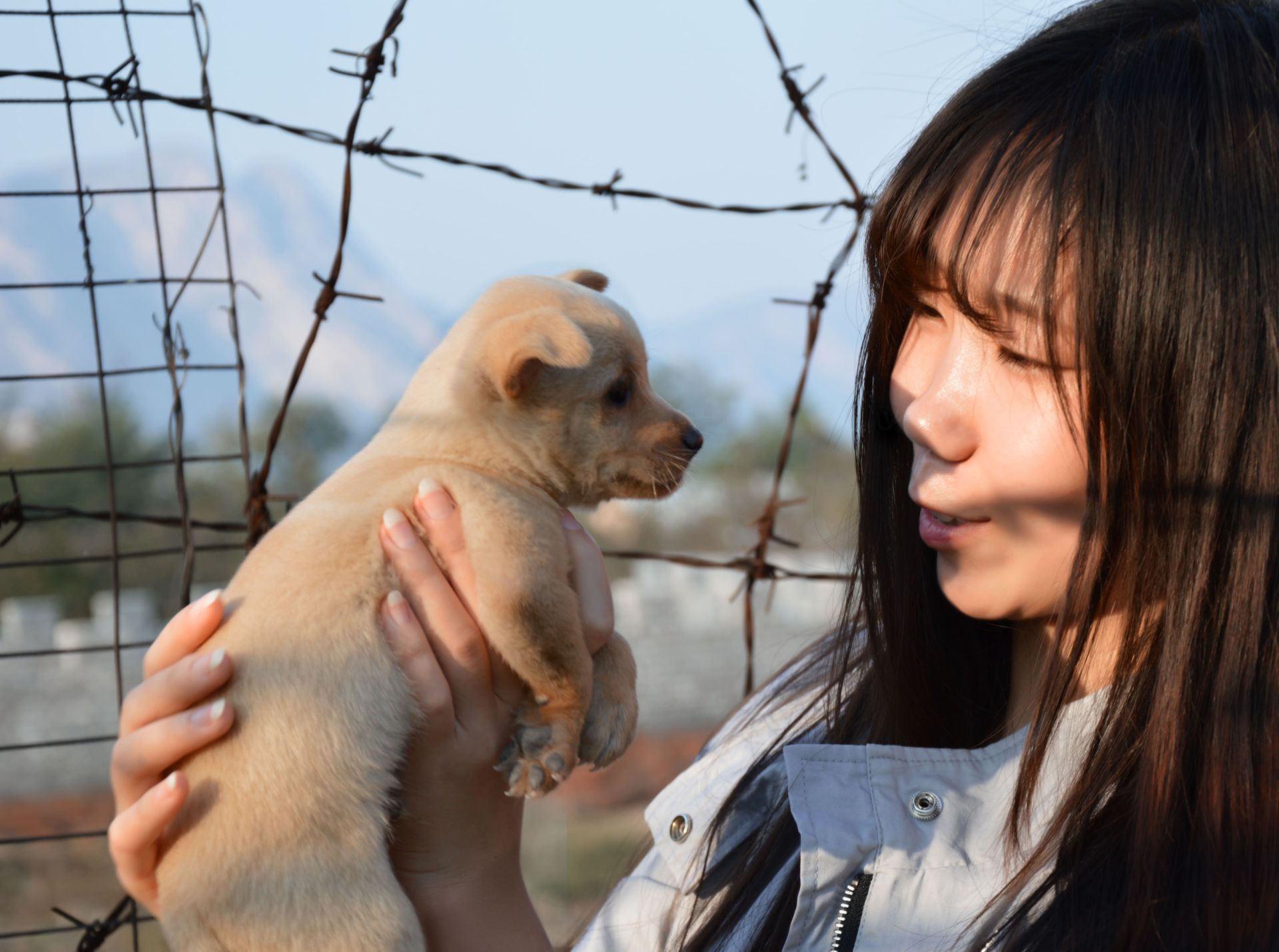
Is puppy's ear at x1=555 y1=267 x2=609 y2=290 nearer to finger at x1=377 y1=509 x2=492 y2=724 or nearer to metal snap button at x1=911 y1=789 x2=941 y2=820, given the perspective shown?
finger at x1=377 y1=509 x2=492 y2=724

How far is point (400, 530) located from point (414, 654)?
221 millimetres

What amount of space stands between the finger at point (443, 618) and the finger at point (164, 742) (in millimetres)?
366

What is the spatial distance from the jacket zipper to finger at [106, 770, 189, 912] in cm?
107

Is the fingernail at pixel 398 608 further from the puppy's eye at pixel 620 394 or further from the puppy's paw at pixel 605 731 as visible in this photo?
the puppy's eye at pixel 620 394

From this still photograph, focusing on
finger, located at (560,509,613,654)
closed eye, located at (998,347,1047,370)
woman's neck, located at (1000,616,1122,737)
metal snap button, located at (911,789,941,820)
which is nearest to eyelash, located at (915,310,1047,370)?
closed eye, located at (998,347,1047,370)

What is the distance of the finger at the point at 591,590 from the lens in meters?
2.10

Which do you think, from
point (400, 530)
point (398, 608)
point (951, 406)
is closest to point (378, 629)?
point (398, 608)

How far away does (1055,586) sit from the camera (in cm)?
185

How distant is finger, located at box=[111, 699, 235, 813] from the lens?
1.74 meters

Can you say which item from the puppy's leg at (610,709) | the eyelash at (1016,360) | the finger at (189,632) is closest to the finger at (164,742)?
the finger at (189,632)

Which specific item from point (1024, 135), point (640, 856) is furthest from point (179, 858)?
point (1024, 135)

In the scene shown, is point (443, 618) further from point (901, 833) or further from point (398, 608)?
point (901, 833)

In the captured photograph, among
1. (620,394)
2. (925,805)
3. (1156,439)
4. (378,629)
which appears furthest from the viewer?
(620,394)

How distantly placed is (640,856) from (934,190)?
1487 mm
